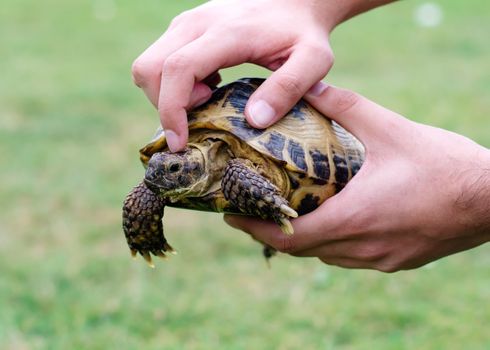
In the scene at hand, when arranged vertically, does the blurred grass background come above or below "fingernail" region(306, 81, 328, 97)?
below

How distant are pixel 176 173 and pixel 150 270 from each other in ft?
7.34

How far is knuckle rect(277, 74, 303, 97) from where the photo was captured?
8.09 feet

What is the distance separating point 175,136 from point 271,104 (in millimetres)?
288

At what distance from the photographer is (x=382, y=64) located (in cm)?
1007

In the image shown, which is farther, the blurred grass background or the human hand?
the blurred grass background

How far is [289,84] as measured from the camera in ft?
8.12

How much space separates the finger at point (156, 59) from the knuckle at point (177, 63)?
11 centimetres

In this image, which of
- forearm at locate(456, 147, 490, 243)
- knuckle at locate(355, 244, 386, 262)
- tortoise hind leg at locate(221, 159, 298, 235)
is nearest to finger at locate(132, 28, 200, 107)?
tortoise hind leg at locate(221, 159, 298, 235)

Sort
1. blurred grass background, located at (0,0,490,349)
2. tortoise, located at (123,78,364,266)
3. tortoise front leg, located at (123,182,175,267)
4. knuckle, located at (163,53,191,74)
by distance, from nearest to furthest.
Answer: knuckle, located at (163,53,191,74)
tortoise, located at (123,78,364,266)
tortoise front leg, located at (123,182,175,267)
blurred grass background, located at (0,0,490,349)

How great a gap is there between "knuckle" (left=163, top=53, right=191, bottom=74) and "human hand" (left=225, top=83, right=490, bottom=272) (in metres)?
0.44

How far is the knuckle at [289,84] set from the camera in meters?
2.46

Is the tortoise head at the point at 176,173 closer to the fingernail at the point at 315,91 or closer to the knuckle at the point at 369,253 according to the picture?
the fingernail at the point at 315,91

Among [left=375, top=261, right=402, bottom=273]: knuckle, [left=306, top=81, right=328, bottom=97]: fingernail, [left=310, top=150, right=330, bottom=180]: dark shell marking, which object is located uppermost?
[left=306, top=81, right=328, bottom=97]: fingernail

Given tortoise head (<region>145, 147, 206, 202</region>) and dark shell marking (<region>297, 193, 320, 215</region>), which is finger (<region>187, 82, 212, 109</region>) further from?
dark shell marking (<region>297, 193, 320, 215</region>)
